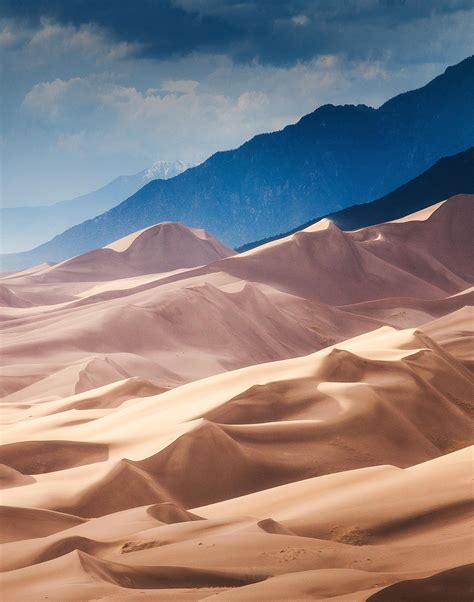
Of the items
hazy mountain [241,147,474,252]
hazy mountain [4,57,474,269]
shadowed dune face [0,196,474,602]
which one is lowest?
shadowed dune face [0,196,474,602]

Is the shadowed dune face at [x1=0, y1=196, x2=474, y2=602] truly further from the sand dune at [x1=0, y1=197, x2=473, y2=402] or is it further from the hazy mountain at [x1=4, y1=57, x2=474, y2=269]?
the hazy mountain at [x1=4, y1=57, x2=474, y2=269]

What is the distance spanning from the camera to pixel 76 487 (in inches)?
407

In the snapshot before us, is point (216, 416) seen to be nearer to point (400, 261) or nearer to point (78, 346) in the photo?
point (78, 346)

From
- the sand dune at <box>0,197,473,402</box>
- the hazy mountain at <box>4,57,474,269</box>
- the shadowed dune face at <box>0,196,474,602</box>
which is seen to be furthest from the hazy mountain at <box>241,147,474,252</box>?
the shadowed dune face at <box>0,196,474,602</box>

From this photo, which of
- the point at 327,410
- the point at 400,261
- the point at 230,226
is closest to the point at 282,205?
the point at 230,226

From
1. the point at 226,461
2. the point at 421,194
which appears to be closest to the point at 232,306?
the point at 226,461

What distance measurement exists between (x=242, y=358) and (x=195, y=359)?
2461 millimetres

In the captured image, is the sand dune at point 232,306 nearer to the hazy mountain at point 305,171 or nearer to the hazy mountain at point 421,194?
the hazy mountain at point 421,194

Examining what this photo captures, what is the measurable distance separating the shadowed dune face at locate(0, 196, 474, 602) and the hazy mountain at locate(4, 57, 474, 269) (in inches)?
3141

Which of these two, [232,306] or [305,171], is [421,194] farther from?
[232,306]

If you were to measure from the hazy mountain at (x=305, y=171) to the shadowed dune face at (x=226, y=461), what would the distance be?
79.8 m

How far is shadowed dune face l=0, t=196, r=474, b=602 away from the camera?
5320 mm

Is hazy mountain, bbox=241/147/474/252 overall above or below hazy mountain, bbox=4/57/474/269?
below

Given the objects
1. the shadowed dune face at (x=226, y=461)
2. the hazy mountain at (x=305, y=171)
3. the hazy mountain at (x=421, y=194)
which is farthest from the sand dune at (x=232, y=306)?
the hazy mountain at (x=305, y=171)
